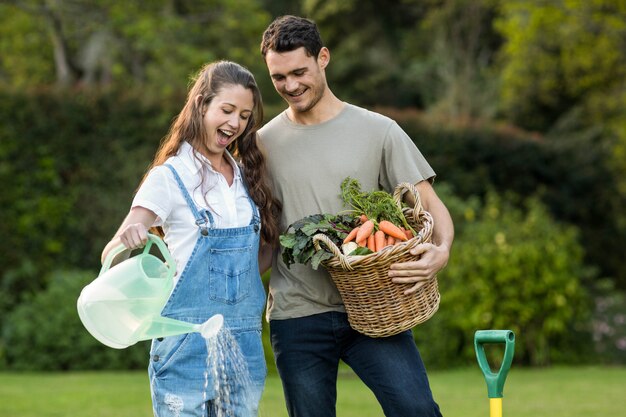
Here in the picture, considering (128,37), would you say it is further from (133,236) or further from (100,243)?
(133,236)

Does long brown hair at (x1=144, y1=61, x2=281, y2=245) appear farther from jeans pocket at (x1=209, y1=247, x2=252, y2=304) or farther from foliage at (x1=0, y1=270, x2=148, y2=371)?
foliage at (x1=0, y1=270, x2=148, y2=371)

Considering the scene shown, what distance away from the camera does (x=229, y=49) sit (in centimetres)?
1755

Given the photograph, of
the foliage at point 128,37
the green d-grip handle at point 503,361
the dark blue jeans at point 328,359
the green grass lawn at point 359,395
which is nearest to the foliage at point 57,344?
the green grass lawn at point 359,395

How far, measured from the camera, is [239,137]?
159 inches

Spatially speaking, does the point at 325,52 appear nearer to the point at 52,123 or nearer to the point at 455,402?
the point at 455,402

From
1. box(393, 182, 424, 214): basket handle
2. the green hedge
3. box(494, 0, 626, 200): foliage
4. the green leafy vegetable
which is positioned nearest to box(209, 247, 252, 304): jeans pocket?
the green leafy vegetable

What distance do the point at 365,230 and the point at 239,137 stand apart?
69cm

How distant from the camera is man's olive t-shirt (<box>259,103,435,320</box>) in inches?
158

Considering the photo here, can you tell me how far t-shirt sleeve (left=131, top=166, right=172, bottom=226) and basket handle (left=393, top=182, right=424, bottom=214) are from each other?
86 cm

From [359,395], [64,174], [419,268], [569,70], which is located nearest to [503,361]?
[419,268]

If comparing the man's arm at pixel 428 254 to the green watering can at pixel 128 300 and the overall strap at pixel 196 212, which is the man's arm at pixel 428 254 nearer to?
the overall strap at pixel 196 212

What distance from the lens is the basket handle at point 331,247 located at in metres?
3.58

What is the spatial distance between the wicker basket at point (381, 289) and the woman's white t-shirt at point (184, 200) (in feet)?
1.11

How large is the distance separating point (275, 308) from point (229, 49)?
13.9 m
